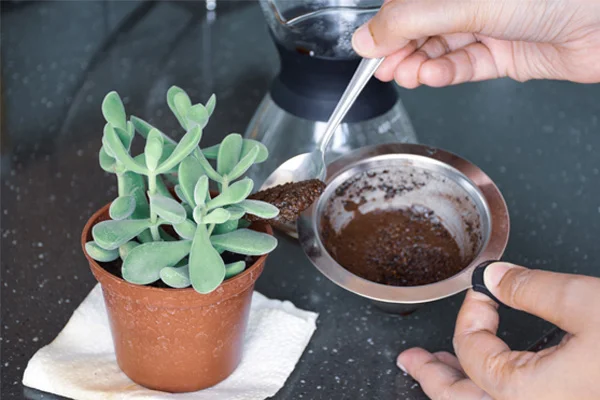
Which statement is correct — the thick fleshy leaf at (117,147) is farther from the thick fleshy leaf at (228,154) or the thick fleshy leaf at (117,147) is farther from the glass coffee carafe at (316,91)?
the glass coffee carafe at (316,91)

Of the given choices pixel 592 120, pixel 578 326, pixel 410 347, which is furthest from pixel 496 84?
pixel 578 326

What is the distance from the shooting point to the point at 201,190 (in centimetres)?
52

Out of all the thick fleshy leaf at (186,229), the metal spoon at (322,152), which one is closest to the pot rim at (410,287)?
the metal spoon at (322,152)

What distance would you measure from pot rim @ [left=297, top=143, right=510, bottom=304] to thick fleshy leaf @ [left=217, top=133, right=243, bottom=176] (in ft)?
0.35

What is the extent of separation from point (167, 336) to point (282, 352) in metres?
0.13

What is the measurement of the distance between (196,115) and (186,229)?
0.08 m

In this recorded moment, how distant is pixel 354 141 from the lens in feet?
2.65

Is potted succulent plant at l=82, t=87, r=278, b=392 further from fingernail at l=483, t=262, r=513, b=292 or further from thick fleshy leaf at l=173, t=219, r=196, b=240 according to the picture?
fingernail at l=483, t=262, r=513, b=292

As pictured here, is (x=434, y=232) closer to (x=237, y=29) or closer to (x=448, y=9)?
(x=448, y=9)

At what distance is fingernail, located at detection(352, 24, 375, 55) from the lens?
679mm

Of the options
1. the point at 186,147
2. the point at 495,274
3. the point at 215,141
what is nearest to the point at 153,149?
the point at 186,147

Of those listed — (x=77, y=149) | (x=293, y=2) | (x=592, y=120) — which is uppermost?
(x=293, y=2)

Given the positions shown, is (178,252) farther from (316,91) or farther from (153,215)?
(316,91)

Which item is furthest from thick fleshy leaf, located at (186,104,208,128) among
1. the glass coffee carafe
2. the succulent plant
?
the glass coffee carafe
